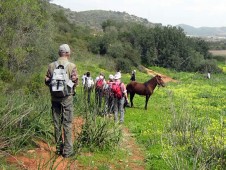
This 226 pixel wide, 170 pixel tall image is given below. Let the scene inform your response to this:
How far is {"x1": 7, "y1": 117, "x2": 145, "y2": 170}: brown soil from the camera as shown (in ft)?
22.4

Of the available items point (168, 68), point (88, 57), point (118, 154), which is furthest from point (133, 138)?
point (168, 68)

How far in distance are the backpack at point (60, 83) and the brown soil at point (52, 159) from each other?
1.09m

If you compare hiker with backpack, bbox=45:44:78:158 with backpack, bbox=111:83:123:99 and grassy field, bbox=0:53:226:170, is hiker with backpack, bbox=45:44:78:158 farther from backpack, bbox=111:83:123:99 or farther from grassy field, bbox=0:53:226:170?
backpack, bbox=111:83:123:99

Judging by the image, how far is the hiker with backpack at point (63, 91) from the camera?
7.62 metres

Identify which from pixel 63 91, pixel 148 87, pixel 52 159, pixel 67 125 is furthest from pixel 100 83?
pixel 52 159

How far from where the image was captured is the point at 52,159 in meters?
7.70

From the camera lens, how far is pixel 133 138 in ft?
40.4

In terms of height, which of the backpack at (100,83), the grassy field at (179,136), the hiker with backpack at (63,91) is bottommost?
the grassy field at (179,136)

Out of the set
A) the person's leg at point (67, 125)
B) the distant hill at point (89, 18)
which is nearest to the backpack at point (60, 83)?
the person's leg at point (67, 125)

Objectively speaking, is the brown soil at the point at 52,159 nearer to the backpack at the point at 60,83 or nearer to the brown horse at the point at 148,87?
the backpack at the point at 60,83

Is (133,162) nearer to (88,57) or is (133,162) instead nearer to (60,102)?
(60,102)

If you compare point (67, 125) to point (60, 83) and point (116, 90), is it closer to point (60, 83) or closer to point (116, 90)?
point (60, 83)

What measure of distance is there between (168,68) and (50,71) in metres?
52.6

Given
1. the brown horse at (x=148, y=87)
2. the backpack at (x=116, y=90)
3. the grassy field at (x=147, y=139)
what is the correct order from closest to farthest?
the grassy field at (x=147, y=139), the backpack at (x=116, y=90), the brown horse at (x=148, y=87)
